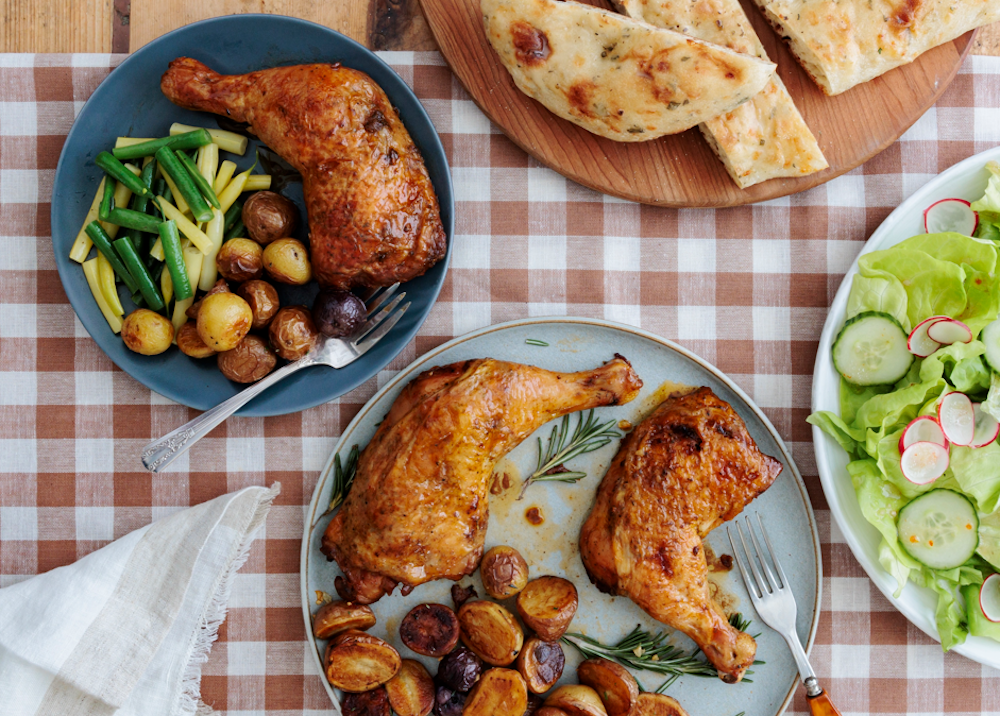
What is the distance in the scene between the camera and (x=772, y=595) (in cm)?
204

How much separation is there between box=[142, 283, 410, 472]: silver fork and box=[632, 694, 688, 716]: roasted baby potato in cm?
128

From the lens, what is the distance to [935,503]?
1.97 meters

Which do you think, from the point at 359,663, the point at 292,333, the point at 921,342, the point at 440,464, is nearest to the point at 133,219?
the point at 292,333

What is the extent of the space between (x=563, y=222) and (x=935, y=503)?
1.34m

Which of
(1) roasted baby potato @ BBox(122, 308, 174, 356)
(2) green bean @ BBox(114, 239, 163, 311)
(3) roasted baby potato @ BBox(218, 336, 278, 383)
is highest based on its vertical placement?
(2) green bean @ BBox(114, 239, 163, 311)

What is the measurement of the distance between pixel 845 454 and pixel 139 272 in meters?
2.12

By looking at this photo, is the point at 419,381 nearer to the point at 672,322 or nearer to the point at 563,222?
the point at 563,222

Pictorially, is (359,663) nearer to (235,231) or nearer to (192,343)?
(192,343)

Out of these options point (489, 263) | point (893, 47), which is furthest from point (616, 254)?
point (893, 47)

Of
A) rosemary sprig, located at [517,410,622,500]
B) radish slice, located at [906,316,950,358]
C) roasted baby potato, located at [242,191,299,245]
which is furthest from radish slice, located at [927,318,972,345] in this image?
roasted baby potato, located at [242,191,299,245]

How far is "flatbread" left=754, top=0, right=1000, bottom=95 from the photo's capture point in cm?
189

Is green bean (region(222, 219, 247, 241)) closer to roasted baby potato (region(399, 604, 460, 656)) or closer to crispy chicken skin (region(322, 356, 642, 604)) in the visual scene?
crispy chicken skin (region(322, 356, 642, 604))

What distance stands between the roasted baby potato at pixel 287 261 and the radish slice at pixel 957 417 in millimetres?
1839

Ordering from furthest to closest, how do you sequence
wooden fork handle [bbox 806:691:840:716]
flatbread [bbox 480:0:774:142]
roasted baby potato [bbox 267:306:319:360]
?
wooden fork handle [bbox 806:691:840:716]
roasted baby potato [bbox 267:306:319:360]
flatbread [bbox 480:0:774:142]
